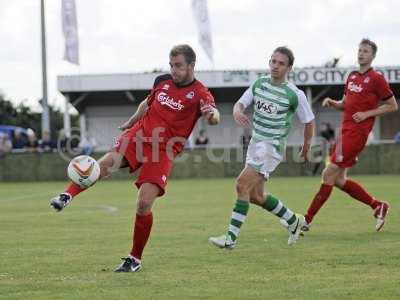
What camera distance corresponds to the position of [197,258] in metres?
8.45

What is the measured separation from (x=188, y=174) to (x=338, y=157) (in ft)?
64.4

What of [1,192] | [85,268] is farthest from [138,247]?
[1,192]

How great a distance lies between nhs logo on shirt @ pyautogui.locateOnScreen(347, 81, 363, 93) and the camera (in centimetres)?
1120

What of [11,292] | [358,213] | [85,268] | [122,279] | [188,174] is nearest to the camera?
[11,292]

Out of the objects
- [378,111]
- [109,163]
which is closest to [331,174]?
[378,111]

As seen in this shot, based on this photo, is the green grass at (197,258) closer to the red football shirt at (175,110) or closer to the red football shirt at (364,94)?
the red football shirt at (175,110)

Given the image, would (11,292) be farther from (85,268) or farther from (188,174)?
(188,174)

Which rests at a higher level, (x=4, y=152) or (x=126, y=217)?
(x=126, y=217)

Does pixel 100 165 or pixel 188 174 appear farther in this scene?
pixel 188 174

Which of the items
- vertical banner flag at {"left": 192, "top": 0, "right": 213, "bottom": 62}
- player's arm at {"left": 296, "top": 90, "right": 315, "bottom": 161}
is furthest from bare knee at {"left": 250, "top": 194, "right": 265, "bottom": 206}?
vertical banner flag at {"left": 192, "top": 0, "right": 213, "bottom": 62}

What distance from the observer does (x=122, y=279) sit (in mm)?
7164

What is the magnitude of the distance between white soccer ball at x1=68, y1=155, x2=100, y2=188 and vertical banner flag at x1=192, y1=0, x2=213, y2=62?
26.7 meters

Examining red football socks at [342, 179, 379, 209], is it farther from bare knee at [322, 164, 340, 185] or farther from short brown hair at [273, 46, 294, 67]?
short brown hair at [273, 46, 294, 67]

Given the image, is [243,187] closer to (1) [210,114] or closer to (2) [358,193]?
(1) [210,114]
